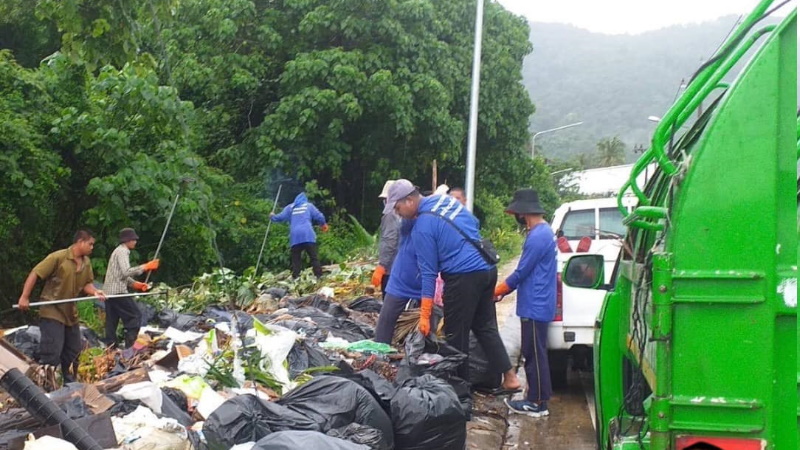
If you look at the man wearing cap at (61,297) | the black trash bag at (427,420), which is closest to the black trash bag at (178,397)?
the black trash bag at (427,420)

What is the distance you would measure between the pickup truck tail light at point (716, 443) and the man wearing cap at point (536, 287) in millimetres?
3591

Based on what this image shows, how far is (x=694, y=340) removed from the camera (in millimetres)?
2602

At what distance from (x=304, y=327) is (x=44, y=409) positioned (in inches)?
150

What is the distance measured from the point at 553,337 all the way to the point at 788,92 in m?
4.65

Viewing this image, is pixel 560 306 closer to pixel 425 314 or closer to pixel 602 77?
pixel 425 314

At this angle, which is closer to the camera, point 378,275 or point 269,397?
point 269,397

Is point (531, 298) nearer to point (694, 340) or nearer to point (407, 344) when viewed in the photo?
point (407, 344)

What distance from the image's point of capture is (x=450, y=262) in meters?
6.16

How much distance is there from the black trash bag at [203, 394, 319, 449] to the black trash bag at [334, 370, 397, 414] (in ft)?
Answer: 2.16

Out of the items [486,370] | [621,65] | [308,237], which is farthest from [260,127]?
[621,65]

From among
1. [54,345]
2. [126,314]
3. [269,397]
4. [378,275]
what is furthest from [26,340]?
[269,397]

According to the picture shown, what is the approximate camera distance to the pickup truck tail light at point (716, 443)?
261 cm

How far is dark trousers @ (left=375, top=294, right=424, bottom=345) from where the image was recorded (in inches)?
266

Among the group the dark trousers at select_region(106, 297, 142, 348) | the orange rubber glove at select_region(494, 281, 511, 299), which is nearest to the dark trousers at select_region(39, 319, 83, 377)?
the dark trousers at select_region(106, 297, 142, 348)
